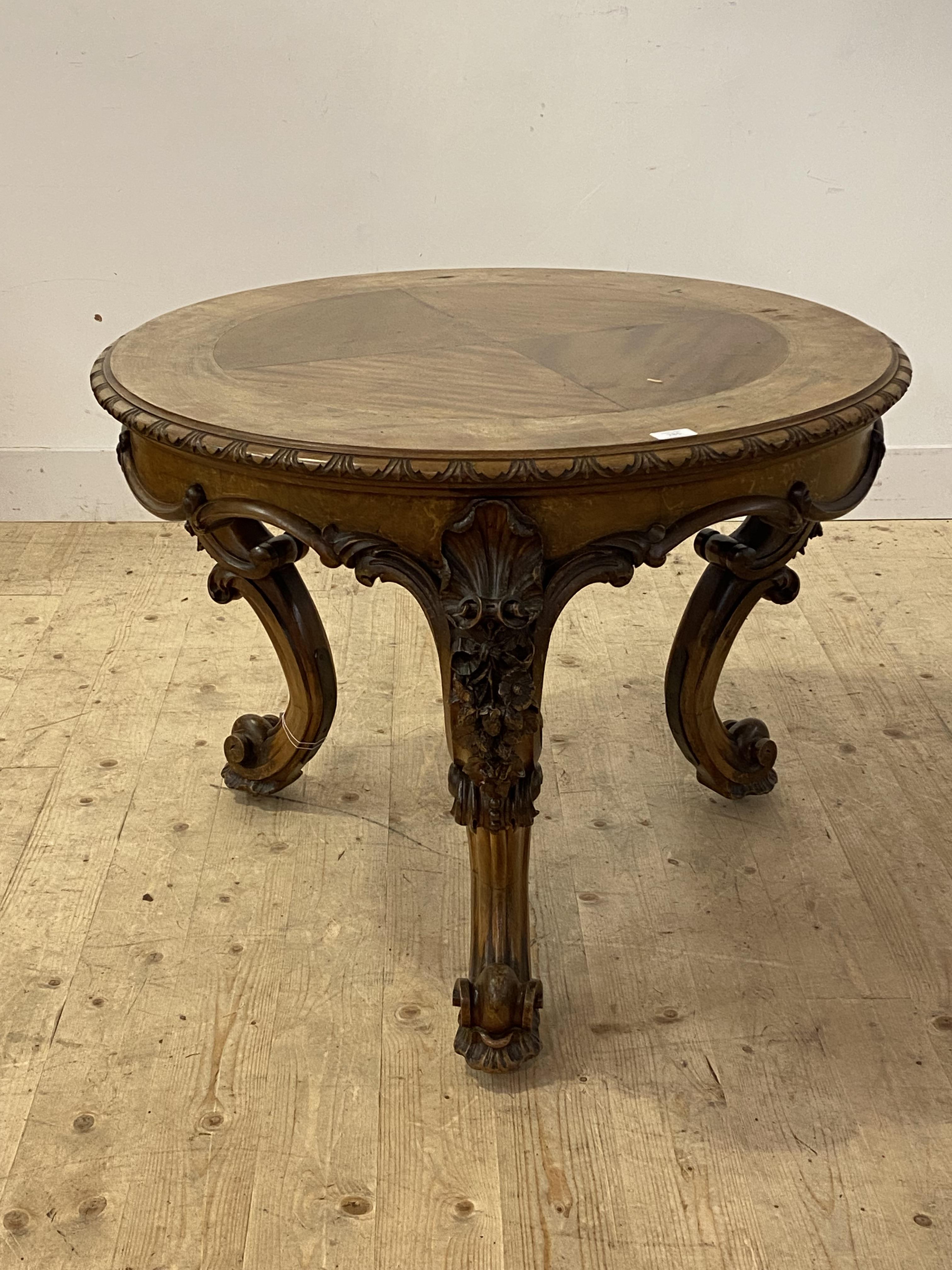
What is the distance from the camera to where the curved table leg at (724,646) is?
1842mm

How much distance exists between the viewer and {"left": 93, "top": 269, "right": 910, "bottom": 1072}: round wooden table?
137 cm

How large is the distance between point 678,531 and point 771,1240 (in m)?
0.78

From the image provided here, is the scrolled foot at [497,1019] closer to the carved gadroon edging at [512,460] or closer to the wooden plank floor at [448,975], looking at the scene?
the wooden plank floor at [448,975]

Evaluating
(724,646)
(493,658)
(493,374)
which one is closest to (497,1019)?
(493,658)

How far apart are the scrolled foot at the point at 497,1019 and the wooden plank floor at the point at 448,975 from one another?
1.1 inches

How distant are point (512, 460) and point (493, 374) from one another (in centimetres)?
32

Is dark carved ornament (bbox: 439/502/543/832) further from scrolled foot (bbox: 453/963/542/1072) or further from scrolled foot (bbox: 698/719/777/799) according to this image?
scrolled foot (bbox: 698/719/777/799)

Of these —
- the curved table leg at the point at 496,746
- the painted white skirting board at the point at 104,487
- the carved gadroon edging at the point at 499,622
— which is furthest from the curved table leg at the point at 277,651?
the painted white skirting board at the point at 104,487

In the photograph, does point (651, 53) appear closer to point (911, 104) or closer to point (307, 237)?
point (911, 104)

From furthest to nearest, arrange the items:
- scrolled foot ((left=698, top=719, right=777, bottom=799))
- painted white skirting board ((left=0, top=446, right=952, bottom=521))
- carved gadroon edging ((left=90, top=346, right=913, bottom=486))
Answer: painted white skirting board ((left=0, top=446, right=952, bottom=521))
scrolled foot ((left=698, top=719, right=777, bottom=799))
carved gadroon edging ((left=90, top=346, right=913, bottom=486))

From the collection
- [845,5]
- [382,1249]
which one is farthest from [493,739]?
[845,5]

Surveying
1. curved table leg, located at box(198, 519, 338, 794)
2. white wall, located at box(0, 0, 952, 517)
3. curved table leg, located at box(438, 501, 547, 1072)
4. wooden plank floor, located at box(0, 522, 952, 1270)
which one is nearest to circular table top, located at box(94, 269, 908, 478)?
curved table leg, located at box(438, 501, 547, 1072)

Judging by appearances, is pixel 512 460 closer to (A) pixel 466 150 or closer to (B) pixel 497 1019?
(B) pixel 497 1019

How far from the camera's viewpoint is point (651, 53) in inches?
119
